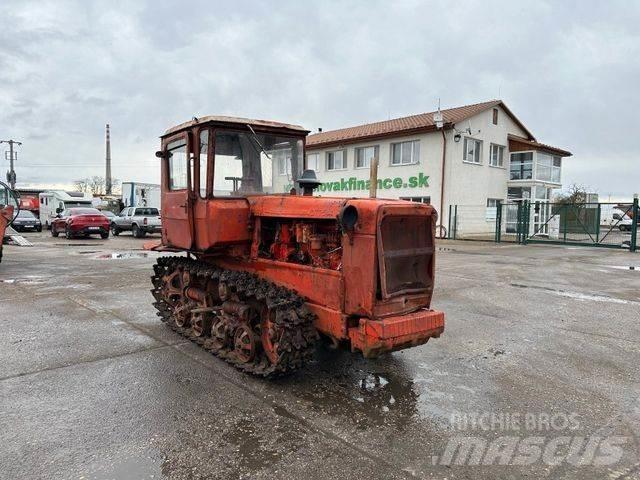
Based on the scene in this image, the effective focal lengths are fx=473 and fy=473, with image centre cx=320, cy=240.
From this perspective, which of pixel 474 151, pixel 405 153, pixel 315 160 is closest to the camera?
pixel 474 151

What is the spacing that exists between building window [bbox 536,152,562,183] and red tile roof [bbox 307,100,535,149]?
177 centimetres

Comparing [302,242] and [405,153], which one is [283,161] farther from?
[405,153]

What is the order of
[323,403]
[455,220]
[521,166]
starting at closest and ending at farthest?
[323,403] < [455,220] < [521,166]

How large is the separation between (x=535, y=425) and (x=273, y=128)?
3.93m

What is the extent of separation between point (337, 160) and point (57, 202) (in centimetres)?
1841

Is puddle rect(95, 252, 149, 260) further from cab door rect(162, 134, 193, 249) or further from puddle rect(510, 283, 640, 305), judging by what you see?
puddle rect(510, 283, 640, 305)

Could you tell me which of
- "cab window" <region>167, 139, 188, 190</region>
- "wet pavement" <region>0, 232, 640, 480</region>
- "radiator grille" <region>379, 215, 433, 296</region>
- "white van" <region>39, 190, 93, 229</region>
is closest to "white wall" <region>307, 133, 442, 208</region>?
"white van" <region>39, 190, 93, 229</region>

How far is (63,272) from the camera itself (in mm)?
11281

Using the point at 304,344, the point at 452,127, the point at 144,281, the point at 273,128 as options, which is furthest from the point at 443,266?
→ the point at 452,127

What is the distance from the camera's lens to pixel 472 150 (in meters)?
25.0

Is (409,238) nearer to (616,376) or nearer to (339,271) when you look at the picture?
(339,271)

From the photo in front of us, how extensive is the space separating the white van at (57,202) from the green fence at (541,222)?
22.8 m

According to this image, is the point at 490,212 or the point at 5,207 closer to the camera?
the point at 5,207

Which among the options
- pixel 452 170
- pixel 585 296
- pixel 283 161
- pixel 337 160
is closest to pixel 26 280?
pixel 283 161
